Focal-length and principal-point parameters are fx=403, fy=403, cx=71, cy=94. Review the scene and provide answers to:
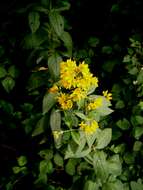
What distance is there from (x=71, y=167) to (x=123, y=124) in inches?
18.5

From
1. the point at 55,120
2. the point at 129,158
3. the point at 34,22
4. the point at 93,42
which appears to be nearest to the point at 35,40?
the point at 34,22

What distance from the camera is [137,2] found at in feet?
9.33

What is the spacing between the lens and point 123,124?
9.25 feet

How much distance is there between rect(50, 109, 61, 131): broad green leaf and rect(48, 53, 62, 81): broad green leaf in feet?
0.62

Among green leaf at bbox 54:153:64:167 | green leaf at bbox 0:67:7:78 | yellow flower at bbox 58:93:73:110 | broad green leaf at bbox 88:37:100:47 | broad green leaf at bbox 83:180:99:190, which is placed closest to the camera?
yellow flower at bbox 58:93:73:110

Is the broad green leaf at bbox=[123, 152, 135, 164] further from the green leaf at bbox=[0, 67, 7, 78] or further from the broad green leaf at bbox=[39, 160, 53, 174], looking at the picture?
the green leaf at bbox=[0, 67, 7, 78]

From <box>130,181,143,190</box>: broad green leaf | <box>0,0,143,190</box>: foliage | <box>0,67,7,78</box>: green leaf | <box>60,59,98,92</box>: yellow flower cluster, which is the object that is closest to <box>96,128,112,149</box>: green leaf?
<box>0,0,143,190</box>: foliage

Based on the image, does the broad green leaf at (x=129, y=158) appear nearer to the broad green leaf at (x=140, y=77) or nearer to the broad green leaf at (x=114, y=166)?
the broad green leaf at (x=114, y=166)

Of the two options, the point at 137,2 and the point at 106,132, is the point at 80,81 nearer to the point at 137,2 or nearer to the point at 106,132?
the point at 106,132

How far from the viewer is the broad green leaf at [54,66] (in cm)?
224

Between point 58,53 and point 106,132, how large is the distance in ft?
1.80

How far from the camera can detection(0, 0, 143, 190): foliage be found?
7.34 ft

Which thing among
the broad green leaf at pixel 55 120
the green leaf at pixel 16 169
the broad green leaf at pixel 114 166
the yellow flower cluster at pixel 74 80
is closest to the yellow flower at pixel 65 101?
the yellow flower cluster at pixel 74 80

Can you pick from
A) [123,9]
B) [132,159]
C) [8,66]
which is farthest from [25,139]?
[123,9]
